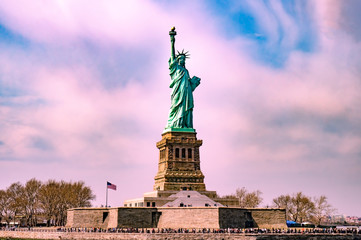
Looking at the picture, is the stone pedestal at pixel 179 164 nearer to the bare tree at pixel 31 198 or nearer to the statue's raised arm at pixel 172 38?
the statue's raised arm at pixel 172 38

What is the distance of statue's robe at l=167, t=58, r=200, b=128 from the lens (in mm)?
77062

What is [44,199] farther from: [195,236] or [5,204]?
[195,236]

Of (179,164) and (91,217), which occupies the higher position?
(179,164)

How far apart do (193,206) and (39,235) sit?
21766mm

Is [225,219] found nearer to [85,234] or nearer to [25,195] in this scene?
[85,234]

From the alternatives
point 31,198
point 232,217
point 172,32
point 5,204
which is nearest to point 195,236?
point 232,217

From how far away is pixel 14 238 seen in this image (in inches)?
2515

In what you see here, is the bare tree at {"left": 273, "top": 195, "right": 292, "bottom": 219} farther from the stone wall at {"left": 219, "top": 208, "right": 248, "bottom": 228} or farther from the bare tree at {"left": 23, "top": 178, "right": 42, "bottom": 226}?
the bare tree at {"left": 23, "top": 178, "right": 42, "bottom": 226}

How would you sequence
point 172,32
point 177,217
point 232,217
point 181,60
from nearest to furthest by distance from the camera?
point 232,217, point 177,217, point 181,60, point 172,32

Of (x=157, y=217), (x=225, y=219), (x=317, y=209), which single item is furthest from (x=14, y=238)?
(x=317, y=209)

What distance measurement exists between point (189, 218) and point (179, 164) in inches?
658

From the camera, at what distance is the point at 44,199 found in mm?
82375

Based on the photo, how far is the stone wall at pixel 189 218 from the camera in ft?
185

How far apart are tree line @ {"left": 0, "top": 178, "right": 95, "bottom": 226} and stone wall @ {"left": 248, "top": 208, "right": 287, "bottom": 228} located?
3675cm
